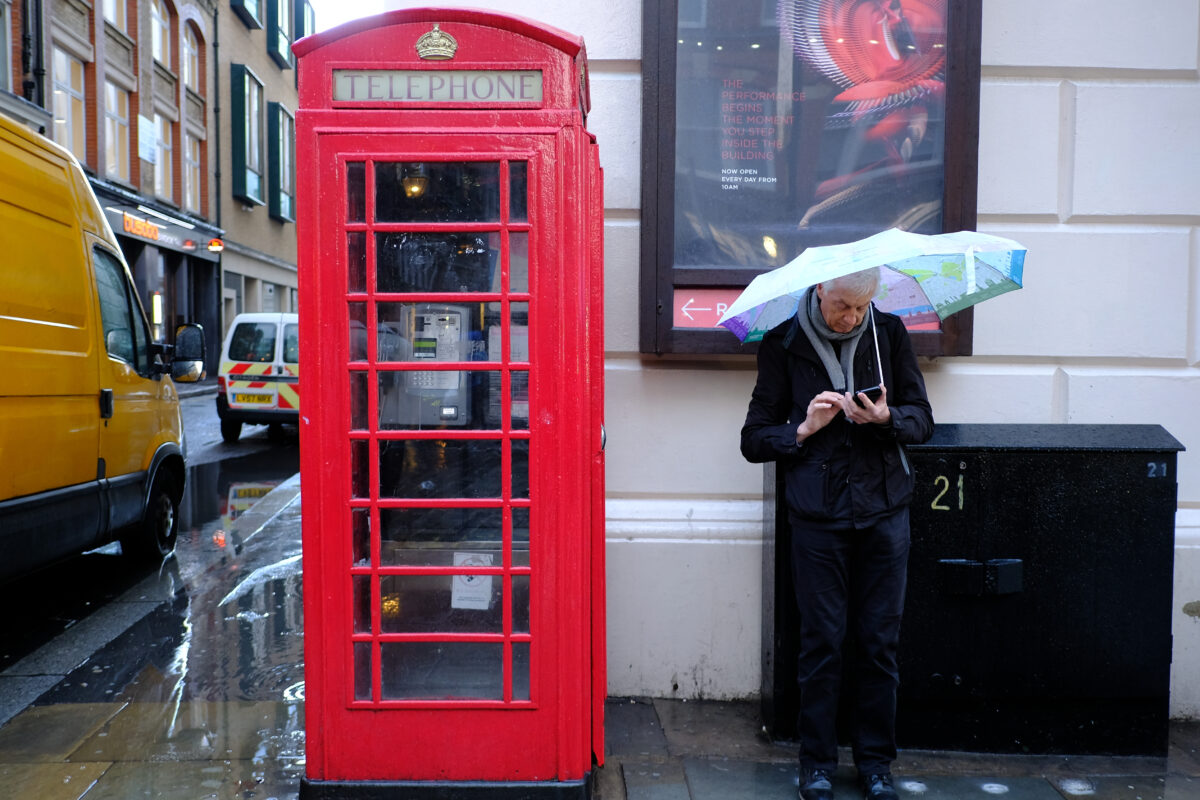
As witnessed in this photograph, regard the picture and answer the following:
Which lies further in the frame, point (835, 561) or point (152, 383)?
point (152, 383)

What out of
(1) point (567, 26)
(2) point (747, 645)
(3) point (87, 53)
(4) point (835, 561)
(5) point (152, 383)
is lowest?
(2) point (747, 645)

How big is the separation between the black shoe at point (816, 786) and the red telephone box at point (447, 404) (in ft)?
2.37

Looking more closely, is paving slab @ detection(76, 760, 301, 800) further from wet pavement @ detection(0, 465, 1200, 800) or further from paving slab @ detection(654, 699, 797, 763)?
paving slab @ detection(654, 699, 797, 763)

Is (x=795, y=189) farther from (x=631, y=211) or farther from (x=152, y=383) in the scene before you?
(x=152, y=383)

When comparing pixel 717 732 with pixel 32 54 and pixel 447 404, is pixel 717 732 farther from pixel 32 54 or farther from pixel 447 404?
pixel 32 54

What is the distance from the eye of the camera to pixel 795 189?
398 centimetres

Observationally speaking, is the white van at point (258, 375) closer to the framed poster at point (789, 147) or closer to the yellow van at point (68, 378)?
the yellow van at point (68, 378)

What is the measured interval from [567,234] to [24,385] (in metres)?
3.26

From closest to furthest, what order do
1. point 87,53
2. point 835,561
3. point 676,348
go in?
point 835,561 < point 676,348 < point 87,53

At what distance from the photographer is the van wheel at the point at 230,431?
13844 millimetres

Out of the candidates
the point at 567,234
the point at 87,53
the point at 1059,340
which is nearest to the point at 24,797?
the point at 567,234

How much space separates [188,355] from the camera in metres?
6.75

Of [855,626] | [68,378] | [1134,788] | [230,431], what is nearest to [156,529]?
[68,378]

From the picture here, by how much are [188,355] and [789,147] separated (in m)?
4.70
